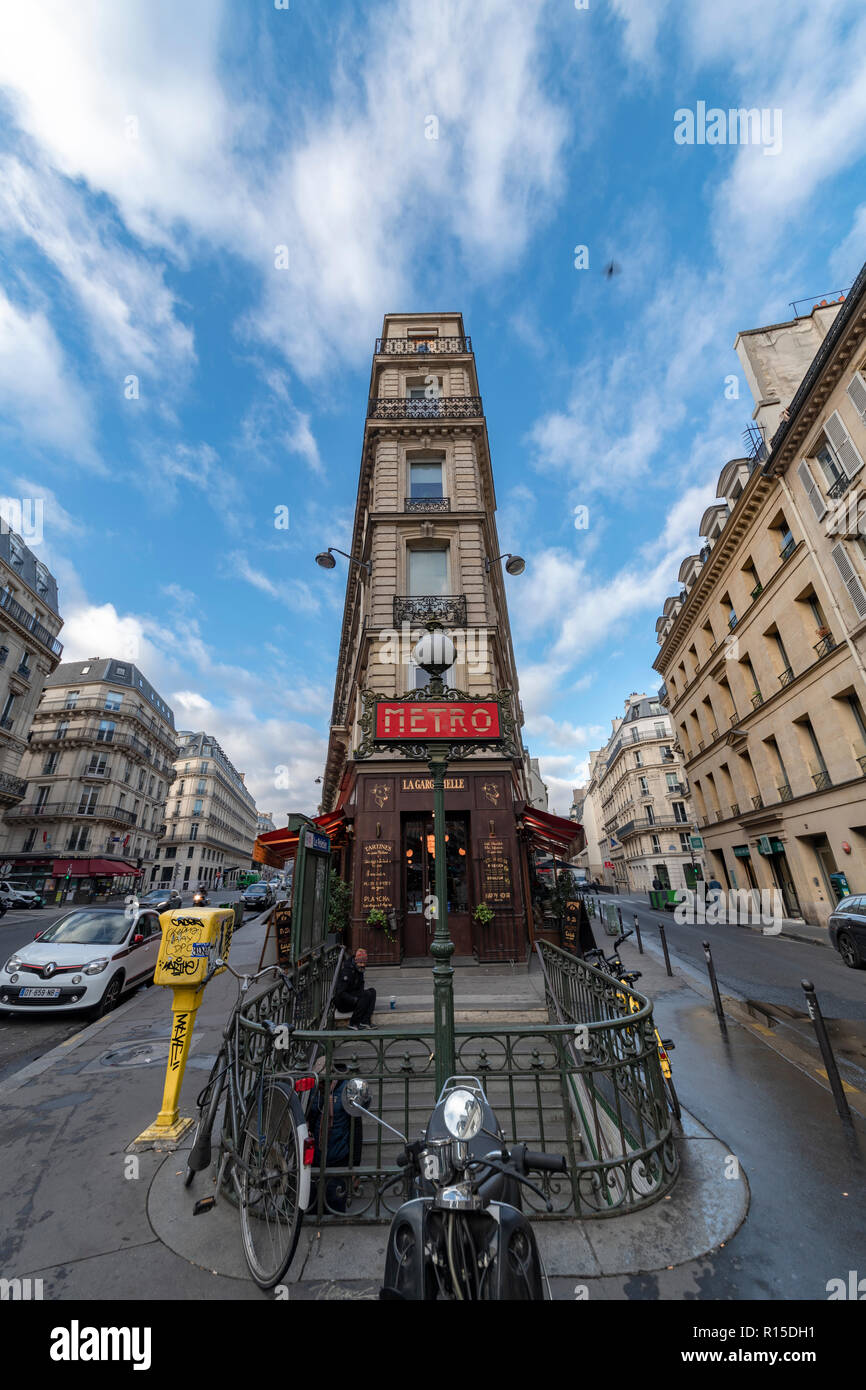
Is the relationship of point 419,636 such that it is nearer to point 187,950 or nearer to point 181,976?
→ point 187,950

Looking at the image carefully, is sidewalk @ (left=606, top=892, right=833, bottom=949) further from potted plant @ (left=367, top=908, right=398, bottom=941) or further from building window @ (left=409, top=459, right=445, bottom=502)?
building window @ (left=409, top=459, right=445, bottom=502)

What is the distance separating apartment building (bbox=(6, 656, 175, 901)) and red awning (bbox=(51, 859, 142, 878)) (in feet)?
0.24

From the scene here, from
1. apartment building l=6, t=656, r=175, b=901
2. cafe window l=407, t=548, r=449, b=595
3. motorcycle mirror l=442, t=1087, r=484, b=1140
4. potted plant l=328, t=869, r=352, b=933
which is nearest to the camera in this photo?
motorcycle mirror l=442, t=1087, r=484, b=1140

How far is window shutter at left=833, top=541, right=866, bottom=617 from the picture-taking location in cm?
1638

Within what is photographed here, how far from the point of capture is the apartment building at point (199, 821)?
2645 inches

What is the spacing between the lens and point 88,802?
4459 cm

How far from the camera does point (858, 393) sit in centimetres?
1600

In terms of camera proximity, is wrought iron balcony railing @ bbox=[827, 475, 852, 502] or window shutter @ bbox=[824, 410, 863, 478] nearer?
window shutter @ bbox=[824, 410, 863, 478]

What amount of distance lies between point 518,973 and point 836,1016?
5288 millimetres

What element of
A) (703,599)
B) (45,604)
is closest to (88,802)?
(45,604)

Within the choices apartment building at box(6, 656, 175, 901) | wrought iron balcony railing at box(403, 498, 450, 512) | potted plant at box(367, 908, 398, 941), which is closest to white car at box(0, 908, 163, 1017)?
potted plant at box(367, 908, 398, 941)


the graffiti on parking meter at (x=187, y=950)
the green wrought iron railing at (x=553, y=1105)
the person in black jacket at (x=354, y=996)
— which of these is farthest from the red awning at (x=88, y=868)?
the graffiti on parking meter at (x=187, y=950)

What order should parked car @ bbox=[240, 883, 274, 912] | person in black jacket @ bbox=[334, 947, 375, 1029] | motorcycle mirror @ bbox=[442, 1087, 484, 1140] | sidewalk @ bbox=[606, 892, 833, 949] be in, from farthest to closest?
parked car @ bbox=[240, 883, 274, 912] → sidewalk @ bbox=[606, 892, 833, 949] → person in black jacket @ bbox=[334, 947, 375, 1029] → motorcycle mirror @ bbox=[442, 1087, 484, 1140]
